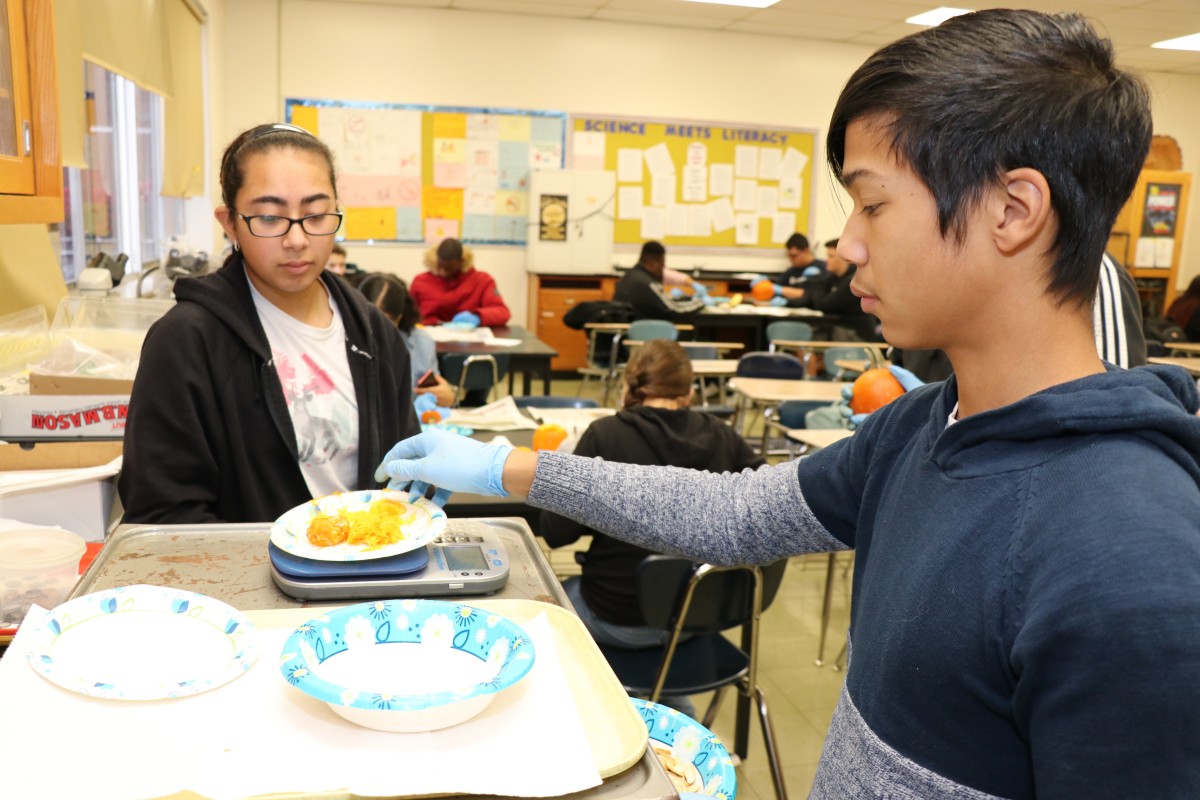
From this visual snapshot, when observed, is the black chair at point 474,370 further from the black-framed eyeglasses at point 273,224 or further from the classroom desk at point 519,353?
the black-framed eyeglasses at point 273,224

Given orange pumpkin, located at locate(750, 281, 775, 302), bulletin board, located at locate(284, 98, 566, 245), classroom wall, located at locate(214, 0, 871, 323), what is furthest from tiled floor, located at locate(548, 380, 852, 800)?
bulletin board, located at locate(284, 98, 566, 245)

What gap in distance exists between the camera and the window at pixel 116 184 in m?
3.83

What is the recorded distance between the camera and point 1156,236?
30.0 feet

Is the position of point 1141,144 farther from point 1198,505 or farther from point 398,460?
point 398,460

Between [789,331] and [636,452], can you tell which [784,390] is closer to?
[789,331]

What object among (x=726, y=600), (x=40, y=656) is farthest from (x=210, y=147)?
(x=40, y=656)

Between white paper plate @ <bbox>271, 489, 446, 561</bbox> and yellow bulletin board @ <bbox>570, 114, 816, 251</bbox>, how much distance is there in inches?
279

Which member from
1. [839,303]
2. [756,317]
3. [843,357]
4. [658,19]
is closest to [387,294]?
[843,357]

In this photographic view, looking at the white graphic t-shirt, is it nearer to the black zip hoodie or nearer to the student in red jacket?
the black zip hoodie

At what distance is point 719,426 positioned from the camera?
2510 mm

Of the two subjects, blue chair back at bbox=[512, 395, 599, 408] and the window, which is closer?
blue chair back at bbox=[512, 395, 599, 408]

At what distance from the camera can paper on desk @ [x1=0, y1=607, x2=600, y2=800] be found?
2.19ft

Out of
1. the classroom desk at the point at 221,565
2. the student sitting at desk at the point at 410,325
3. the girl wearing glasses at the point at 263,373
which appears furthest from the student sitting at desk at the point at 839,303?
the classroom desk at the point at 221,565

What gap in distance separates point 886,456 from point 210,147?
636 centimetres
